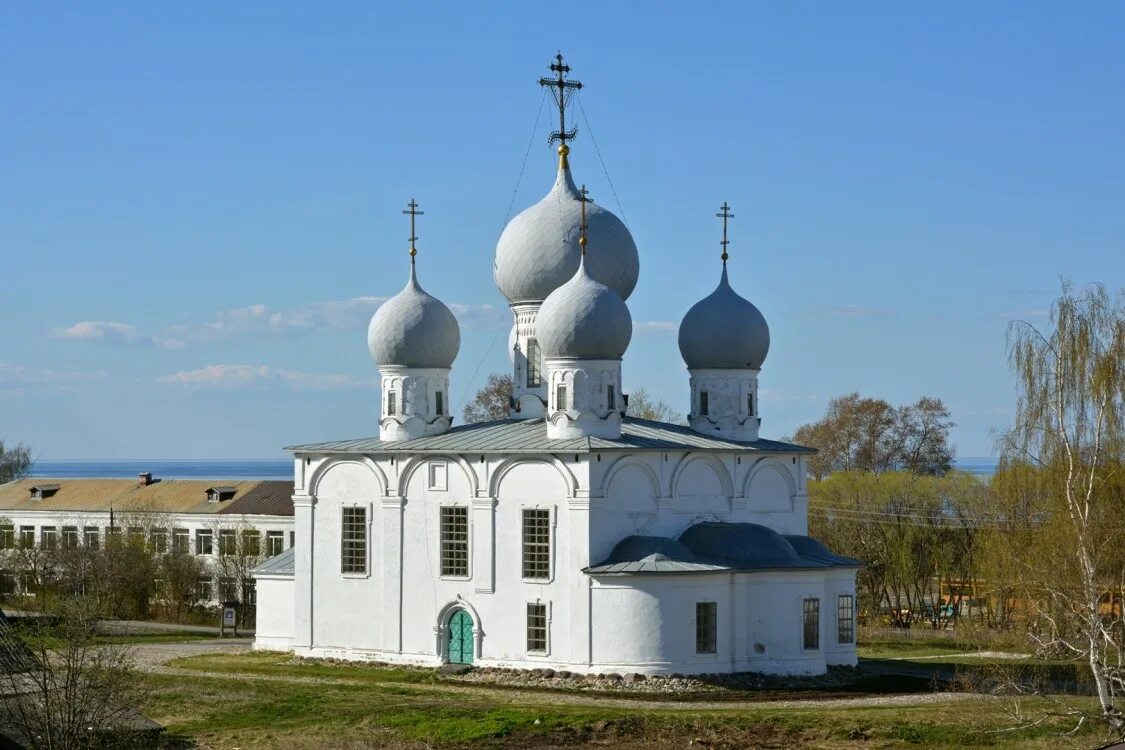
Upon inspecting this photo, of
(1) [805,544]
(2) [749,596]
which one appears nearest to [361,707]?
(2) [749,596]

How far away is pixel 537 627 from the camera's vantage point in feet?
115

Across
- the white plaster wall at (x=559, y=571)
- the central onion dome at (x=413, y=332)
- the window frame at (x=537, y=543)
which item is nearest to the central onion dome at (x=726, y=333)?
the white plaster wall at (x=559, y=571)

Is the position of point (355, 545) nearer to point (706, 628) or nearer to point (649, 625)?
point (649, 625)

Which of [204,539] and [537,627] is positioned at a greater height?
[204,539]

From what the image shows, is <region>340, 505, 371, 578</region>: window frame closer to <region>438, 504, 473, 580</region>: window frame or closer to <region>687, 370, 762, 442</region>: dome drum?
<region>438, 504, 473, 580</region>: window frame

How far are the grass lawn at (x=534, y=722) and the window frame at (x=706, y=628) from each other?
2453 millimetres

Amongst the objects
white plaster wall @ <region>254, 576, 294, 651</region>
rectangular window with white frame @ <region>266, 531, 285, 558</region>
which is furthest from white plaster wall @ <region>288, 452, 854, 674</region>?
rectangular window with white frame @ <region>266, 531, 285, 558</region>

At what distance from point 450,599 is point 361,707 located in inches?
200

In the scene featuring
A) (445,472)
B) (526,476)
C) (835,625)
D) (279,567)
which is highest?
(445,472)

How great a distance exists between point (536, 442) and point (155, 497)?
2947 cm

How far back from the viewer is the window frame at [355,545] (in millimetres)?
38156

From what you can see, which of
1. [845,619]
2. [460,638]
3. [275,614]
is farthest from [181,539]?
[845,619]

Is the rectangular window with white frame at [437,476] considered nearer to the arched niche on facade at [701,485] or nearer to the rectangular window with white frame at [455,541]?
the rectangular window with white frame at [455,541]

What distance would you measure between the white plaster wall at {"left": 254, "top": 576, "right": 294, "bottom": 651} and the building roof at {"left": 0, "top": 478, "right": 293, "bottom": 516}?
645 inches
